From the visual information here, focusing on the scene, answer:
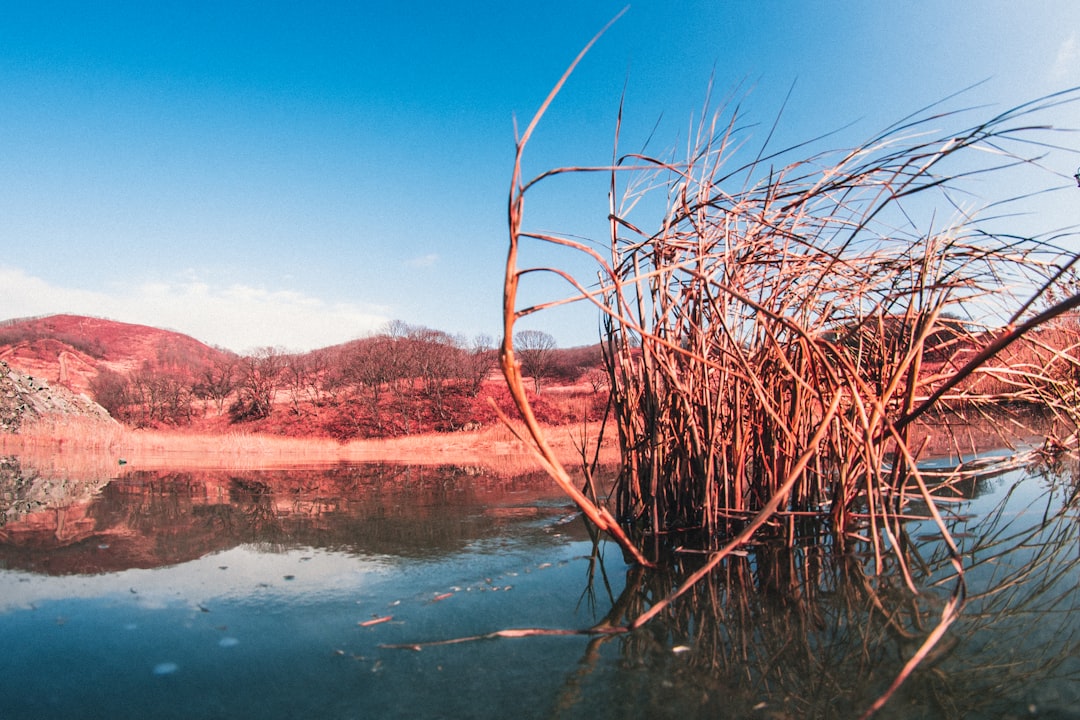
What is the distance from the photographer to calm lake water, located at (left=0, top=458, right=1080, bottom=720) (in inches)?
56.8

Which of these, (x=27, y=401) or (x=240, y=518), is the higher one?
(x=27, y=401)

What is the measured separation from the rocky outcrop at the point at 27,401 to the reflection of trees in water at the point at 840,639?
80.9ft

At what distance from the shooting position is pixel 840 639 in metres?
1.71

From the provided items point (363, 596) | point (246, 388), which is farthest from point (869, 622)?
point (246, 388)

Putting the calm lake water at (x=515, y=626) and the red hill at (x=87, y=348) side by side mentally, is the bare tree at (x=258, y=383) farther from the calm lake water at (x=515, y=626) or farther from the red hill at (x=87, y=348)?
the calm lake water at (x=515, y=626)

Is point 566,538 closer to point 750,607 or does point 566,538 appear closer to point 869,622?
point 750,607

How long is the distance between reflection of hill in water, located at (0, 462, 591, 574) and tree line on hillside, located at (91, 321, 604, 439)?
26778mm

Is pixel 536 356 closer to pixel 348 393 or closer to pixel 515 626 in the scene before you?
pixel 348 393

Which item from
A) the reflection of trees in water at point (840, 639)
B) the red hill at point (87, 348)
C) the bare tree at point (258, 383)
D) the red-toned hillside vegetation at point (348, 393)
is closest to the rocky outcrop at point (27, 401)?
the red-toned hillside vegetation at point (348, 393)

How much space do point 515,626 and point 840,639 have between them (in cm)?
103

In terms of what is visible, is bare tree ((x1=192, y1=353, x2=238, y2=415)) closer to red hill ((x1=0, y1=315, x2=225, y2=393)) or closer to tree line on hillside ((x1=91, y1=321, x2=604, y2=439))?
tree line on hillside ((x1=91, y1=321, x2=604, y2=439))

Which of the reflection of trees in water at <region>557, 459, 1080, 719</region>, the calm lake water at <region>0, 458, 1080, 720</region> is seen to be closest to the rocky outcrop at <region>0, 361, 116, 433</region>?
the calm lake water at <region>0, 458, 1080, 720</region>

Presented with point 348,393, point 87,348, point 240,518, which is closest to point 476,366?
point 348,393

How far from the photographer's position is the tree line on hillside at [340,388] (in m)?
35.1
